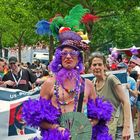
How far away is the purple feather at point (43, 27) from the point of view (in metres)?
5.30

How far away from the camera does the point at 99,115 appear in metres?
4.52

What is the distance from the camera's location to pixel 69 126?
14.2 feet

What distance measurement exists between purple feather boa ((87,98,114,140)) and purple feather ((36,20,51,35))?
1.11 meters

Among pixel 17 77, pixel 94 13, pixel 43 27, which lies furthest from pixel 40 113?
pixel 94 13

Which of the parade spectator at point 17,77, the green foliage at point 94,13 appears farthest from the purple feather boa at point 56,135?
the green foliage at point 94,13

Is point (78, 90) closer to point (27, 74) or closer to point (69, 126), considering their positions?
point (69, 126)

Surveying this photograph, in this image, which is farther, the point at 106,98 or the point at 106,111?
the point at 106,98

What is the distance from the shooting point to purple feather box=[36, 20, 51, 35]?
530cm

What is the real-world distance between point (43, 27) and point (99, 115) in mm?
1323

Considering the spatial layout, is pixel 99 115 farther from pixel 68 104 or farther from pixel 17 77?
pixel 17 77

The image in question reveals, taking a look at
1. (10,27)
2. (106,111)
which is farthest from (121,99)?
Answer: (10,27)

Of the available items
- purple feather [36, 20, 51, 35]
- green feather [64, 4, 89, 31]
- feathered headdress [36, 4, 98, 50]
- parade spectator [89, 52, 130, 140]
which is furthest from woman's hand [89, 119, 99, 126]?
purple feather [36, 20, 51, 35]

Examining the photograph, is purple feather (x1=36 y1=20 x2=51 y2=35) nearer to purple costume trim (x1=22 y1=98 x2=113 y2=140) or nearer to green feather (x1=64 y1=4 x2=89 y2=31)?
green feather (x1=64 y1=4 x2=89 y2=31)

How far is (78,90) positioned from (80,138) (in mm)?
414
